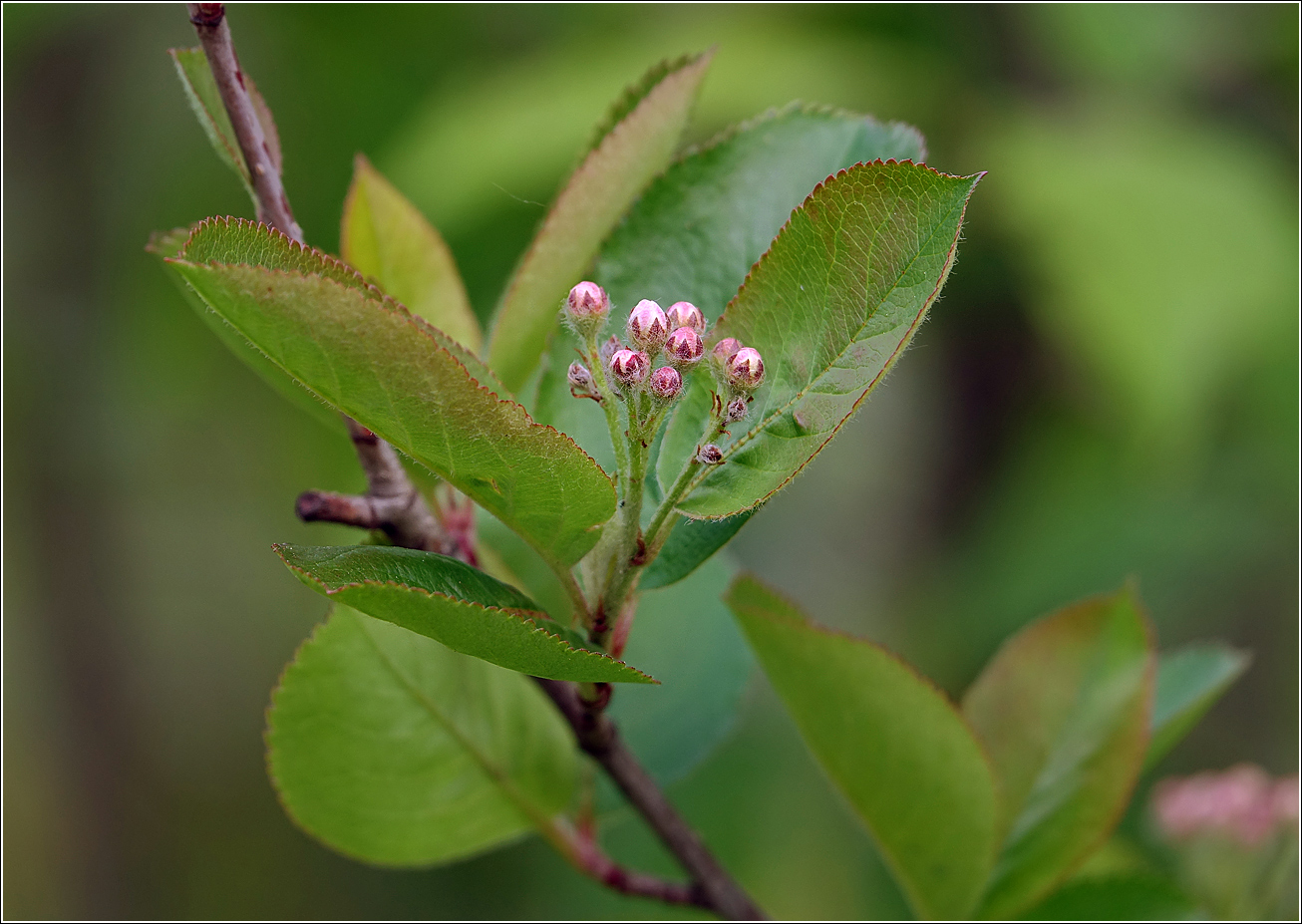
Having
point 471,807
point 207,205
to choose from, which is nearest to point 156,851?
point 207,205

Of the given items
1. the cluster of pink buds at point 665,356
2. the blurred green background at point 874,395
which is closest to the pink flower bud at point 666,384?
the cluster of pink buds at point 665,356

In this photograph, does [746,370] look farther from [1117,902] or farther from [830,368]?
[1117,902]

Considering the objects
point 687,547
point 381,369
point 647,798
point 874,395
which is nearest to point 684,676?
point 647,798

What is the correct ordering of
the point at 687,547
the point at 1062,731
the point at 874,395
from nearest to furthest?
the point at 687,547 < the point at 1062,731 < the point at 874,395

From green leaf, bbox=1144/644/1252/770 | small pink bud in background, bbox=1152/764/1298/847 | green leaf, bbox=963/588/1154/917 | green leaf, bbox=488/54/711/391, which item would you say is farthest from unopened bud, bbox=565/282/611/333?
small pink bud in background, bbox=1152/764/1298/847

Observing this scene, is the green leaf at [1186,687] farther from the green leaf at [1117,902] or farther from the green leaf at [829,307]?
the green leaf at [829,307]
